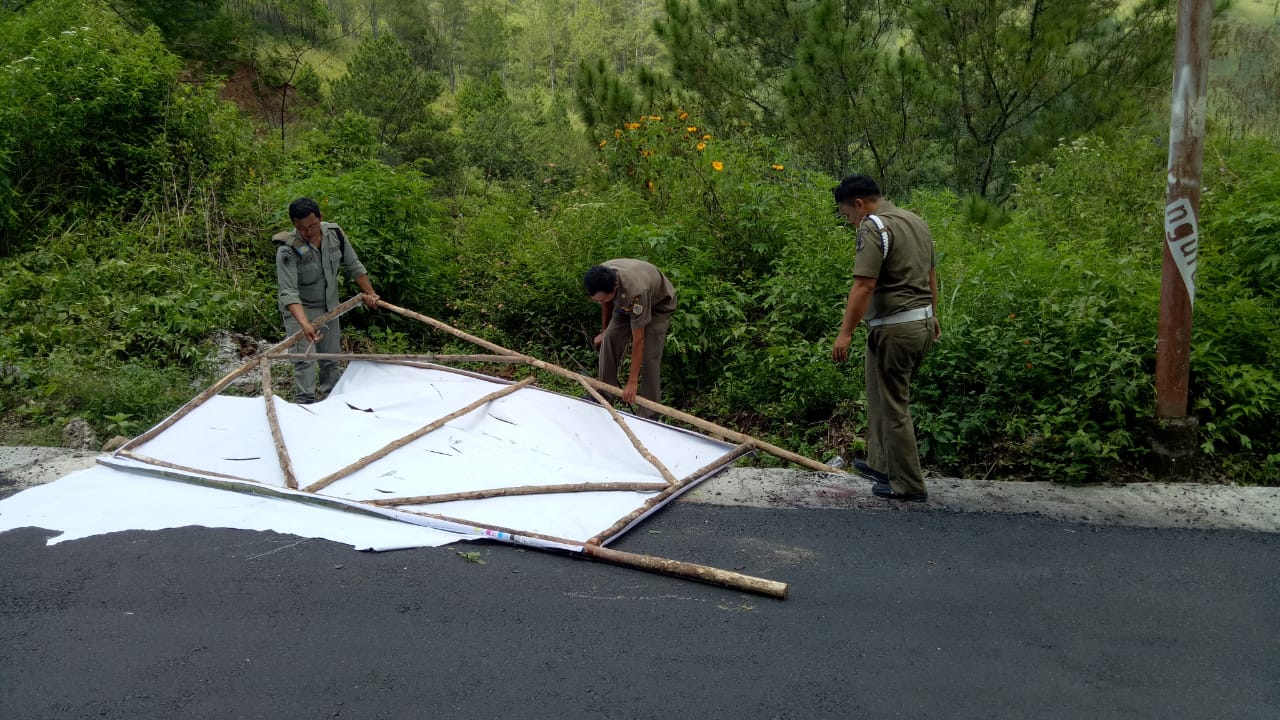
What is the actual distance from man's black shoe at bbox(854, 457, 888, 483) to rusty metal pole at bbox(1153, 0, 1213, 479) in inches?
66.3

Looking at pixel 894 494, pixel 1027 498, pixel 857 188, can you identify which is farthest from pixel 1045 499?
pixel 857 188

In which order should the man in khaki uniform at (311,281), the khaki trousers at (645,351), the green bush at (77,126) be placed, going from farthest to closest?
the green bush at (77,126) → the man in khaki uniform at (311,281) → the khaki trousers at (645,351)

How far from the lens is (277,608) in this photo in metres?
4.01

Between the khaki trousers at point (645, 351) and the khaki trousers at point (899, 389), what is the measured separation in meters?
1.92

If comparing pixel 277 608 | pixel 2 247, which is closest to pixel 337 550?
pixel 277 608

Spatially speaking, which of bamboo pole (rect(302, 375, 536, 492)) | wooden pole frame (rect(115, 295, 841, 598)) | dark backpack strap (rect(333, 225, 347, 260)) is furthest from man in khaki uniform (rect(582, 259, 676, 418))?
dark backpack strap (rect(333, 225, 347, 260))

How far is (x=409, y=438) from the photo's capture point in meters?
5.88

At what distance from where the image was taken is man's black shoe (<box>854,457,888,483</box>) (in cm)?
559

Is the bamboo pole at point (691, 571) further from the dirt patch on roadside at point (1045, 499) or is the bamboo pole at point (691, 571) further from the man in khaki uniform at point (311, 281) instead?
the man in khaki uniform at point (311, 281)

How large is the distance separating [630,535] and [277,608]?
70.7 inches

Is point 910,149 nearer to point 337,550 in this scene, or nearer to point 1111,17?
point 1111,17

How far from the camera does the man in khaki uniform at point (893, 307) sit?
516cm

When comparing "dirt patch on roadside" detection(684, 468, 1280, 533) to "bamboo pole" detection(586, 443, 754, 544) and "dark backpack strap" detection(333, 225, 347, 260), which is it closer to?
"bamboo pole" detection(586, 443, 754, 544)

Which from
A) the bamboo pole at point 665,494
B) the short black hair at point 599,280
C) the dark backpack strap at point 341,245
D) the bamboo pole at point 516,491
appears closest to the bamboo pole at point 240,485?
the bamboo pole at point 516,491
